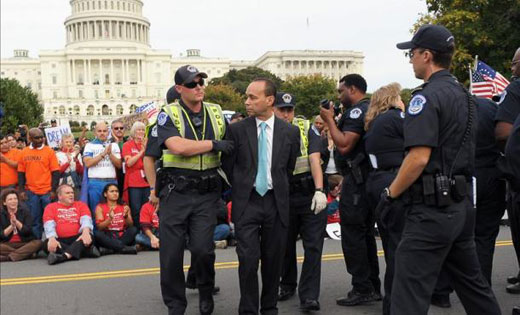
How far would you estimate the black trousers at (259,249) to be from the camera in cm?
504

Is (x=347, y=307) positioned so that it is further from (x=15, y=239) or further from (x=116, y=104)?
(x=116, y=104)

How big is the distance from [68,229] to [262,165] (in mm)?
4579

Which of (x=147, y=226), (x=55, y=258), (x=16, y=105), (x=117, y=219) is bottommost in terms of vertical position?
(x=55, y=258)

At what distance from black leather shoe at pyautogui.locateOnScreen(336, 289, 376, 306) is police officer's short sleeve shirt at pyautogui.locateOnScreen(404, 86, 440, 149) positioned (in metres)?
2.40

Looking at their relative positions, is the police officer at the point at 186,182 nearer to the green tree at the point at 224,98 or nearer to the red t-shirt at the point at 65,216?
the red t-shirt at the point at 65,216

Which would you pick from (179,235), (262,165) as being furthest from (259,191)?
(179,235)

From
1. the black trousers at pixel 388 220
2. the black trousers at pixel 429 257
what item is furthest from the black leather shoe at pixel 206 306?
the black trousers at pixel 429 257

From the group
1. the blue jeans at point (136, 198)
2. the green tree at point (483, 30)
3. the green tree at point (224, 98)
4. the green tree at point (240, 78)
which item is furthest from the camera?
the green tree at point (240, 78)

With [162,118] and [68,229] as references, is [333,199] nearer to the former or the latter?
[68,229]

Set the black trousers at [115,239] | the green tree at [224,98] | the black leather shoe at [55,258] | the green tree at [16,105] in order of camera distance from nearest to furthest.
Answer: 1. the black leather shoe at [55,258]
2. the black trousers at [115,239]
3. the green tree at [16,105]
4. the green tree at [224,98]

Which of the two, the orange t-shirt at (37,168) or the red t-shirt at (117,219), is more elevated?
the orange t-shirt at (37,168)

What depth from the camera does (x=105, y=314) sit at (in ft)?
18.4

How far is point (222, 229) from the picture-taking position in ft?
30.1

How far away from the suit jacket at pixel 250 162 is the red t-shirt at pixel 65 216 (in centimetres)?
422
